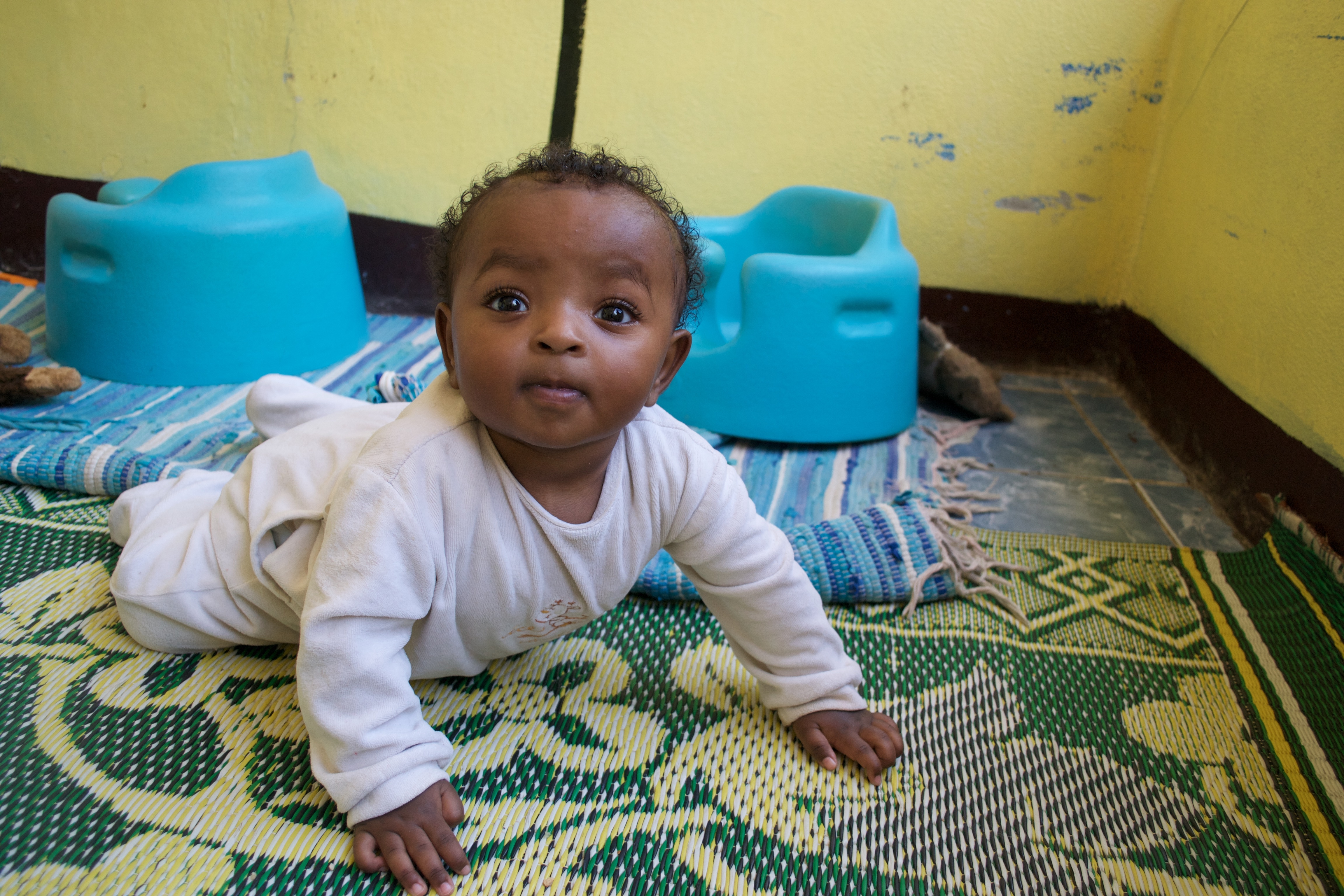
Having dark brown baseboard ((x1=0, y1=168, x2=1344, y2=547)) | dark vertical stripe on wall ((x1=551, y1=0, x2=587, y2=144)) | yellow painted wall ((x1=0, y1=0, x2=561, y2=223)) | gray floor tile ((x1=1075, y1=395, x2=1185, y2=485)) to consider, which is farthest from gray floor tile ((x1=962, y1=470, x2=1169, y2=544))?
yellow painted wall ((x1=0, y1=0, x2=561, y2=223))

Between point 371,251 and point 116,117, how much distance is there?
2.17 ft

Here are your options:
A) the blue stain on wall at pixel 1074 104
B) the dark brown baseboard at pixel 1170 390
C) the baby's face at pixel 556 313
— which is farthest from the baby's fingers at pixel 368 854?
the blue stain on wall at pixel 1074 104

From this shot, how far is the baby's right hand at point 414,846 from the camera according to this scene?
2.36ft

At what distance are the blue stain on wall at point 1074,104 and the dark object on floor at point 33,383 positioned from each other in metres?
2.12

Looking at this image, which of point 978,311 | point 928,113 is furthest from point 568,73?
point 978,311

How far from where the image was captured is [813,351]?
1635 millimetres

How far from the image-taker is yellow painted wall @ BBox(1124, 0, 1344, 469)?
1.31m

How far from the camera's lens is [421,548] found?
0.74m

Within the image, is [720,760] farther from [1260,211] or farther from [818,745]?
[1260,211]

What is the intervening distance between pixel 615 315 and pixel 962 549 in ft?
2.40

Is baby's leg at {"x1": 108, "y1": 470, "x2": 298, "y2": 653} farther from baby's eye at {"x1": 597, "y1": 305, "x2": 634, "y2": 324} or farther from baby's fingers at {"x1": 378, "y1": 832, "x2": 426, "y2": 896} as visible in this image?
baby's eye at {"x1": 597, "y1": 305, "x2": 634, "y2": 324}

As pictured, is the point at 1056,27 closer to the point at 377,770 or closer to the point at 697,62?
the point at 697,62

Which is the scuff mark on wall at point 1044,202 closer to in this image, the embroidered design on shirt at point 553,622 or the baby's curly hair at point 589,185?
the baby's curly hair at point 589,185

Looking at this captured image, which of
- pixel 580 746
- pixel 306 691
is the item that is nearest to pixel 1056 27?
pixel 580 746
